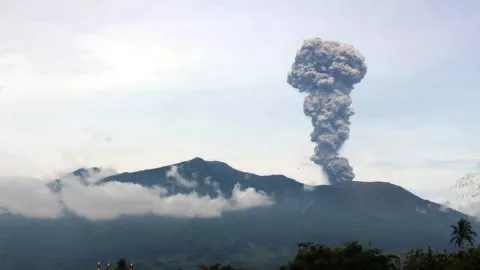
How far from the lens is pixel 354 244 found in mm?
98188

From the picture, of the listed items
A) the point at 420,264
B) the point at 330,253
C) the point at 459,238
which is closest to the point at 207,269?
the point at 330,253

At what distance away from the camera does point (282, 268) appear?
109 metres

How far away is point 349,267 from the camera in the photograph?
93688mm

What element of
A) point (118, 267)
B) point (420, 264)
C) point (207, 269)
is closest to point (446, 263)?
point (420, 264)

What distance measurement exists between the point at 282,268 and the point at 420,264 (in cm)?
2205

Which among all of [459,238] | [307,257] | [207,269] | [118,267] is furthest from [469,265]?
[459,238]

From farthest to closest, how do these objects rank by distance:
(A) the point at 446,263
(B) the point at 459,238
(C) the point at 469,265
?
(B) the point at 459,238 < (A) the point at 446,263 < (C) the point at 469,265

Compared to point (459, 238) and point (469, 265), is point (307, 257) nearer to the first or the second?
point (469, 265)

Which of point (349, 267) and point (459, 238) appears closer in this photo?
point (349, 267)


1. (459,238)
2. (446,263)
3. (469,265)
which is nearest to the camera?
(469,265)

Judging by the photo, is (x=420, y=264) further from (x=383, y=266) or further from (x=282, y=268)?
(x=282, y=268)

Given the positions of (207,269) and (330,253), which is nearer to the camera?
(330,253)

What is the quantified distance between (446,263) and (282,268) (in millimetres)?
25822

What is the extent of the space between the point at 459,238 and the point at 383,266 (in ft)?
209
